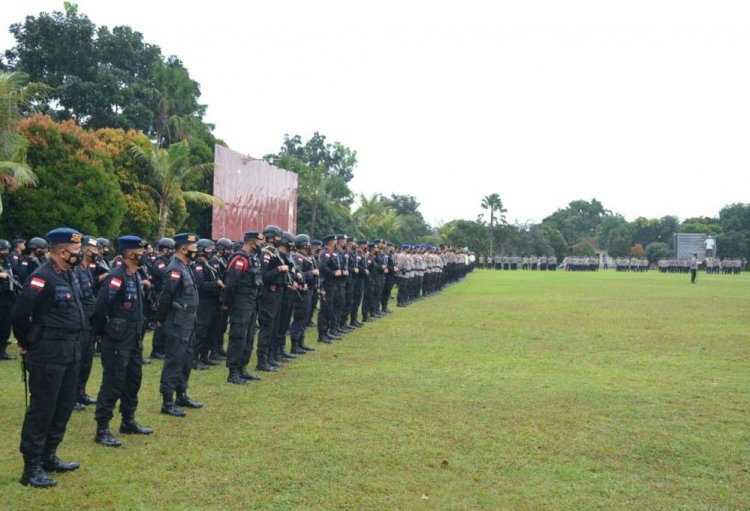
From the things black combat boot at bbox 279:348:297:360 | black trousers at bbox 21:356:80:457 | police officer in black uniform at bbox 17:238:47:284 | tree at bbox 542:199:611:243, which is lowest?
black combat boot at bbox 279:348:297:360

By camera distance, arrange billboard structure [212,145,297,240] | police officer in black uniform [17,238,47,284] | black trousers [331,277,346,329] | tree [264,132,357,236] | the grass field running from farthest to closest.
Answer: tree [264,132,357,236] < billboard structure [212,145,297,240] < black trousers [331,277,346,329] < police officer in black uniform [17,238,47,284] < the grass field

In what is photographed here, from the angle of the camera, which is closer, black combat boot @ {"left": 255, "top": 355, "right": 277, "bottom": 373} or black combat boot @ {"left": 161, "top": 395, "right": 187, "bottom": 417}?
black combat boot @ {"left": 161, "top": 395, "right": 187, "bottom": 417}

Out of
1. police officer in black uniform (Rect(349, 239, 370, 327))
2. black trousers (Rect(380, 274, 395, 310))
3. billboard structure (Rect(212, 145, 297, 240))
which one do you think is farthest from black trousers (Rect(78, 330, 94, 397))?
billboard structure (Rect(212, 145, 297, 240))

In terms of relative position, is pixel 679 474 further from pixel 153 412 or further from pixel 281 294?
pixel 281 294

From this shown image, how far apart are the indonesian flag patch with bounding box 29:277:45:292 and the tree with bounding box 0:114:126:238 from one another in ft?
52.4

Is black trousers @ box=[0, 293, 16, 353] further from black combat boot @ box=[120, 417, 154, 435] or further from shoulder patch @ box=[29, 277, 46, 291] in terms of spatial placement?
shoulder patch @ box=[29, 277, 46, 291]

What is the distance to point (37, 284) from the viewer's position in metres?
5.32


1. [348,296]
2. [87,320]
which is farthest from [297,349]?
[87,320]

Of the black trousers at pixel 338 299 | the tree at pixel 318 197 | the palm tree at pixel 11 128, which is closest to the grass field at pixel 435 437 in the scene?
the black trousers at pixel 338 299

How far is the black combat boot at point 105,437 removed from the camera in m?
6.17

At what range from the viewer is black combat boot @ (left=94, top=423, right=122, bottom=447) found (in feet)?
20.2

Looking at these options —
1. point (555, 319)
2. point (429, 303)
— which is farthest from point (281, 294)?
point (429, 303)

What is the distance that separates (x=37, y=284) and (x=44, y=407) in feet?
3.08

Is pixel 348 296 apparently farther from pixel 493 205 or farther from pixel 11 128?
pixel 493 205
